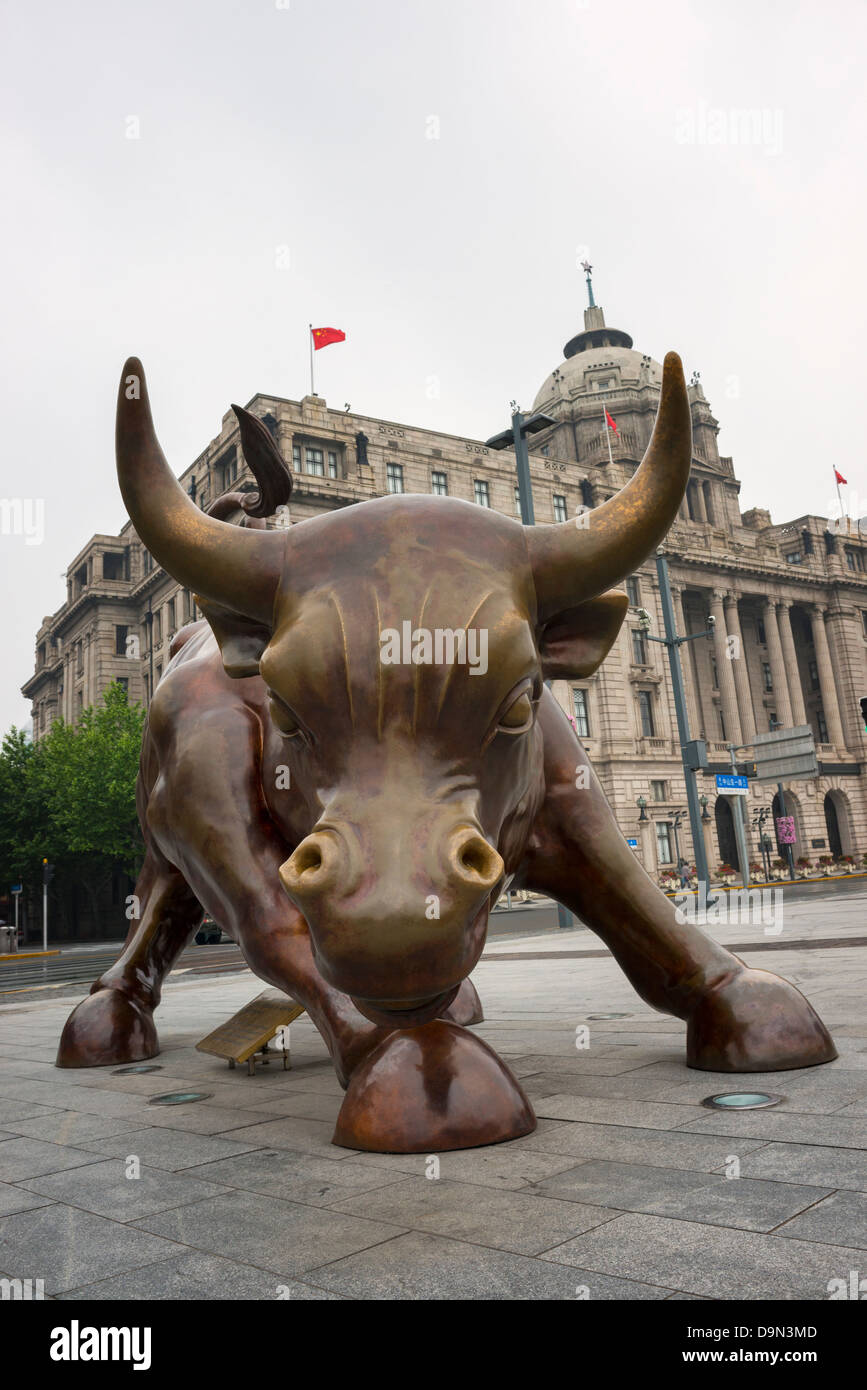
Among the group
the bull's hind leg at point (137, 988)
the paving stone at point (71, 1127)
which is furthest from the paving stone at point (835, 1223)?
the bull's hind leg at point (137, 988)

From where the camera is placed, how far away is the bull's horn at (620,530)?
9.32 feet

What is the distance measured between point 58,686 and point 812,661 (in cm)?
4738

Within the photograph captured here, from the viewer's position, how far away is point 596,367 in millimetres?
62094

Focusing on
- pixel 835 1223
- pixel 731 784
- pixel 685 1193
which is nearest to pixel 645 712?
pixel 731 784

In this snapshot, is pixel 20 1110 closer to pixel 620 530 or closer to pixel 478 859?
pixel 478 859

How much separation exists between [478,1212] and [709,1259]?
63 cm

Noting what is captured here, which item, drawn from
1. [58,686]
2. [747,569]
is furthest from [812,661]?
[58,686]

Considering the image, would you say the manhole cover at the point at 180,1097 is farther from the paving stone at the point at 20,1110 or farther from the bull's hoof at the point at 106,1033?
the bull's hoof at the point at 106,1033

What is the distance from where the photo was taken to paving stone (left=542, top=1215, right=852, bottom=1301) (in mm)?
1833

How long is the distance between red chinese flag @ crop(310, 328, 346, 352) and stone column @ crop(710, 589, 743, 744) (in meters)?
25.4

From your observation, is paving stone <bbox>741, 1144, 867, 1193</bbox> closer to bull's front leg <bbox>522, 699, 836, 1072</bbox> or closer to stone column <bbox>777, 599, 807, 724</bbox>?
bull's front leg <bbox>522, 699, 836, 1072</bbox>

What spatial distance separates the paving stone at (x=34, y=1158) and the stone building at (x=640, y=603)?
38.0 metres

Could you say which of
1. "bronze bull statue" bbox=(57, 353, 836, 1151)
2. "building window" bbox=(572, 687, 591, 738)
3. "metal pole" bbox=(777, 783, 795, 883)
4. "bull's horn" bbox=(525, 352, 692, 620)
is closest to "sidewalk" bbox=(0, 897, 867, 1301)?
"bronze bull statue" bbox=(57, 353, 836, 1151)
